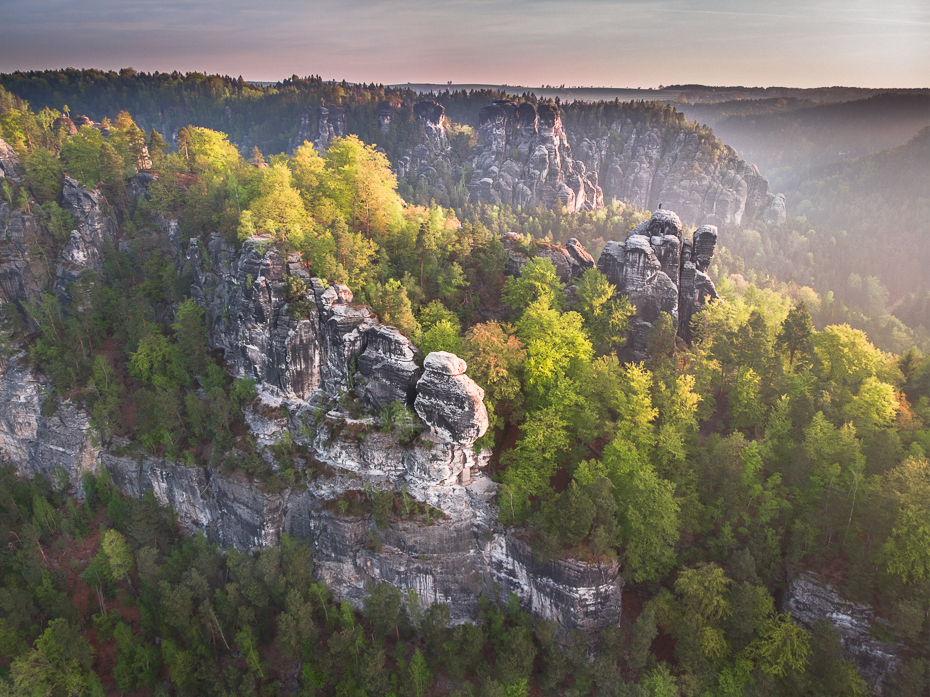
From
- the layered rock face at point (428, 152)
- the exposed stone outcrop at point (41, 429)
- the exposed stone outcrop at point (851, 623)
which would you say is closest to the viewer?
the exposed stone outcrop at point (851, 623)

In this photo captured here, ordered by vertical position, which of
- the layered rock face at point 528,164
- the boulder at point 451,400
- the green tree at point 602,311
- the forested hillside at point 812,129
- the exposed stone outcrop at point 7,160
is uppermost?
the forested hillside at point 812,129

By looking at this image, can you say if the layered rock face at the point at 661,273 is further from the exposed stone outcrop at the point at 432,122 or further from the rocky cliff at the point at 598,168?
the exposed stone outcrop at the point at 432,122

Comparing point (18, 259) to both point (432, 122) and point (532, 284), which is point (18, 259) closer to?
point (532, 284)

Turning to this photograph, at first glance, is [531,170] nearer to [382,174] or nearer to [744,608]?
[382,174]

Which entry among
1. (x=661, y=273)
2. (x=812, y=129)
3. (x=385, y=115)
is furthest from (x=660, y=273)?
(x=812, y=129)

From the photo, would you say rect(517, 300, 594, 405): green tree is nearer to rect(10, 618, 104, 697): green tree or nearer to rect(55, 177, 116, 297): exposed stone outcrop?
rect(10, 618, 104, 697): green tree

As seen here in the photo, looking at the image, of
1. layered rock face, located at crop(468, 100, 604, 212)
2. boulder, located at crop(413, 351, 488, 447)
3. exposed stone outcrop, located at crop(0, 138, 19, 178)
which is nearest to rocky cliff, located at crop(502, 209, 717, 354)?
boulder, located at crop(413, 351, 488, 447)

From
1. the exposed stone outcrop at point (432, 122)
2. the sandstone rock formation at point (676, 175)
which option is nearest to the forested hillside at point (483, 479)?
the sandstone rock formation at point (676, 175)

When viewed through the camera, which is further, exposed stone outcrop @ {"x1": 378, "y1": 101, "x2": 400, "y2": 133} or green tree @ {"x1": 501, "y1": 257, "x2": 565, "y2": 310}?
exposed stone outcrop @ {"x1": 378, "y1": 101, "x2": 400, "y2": 133}
